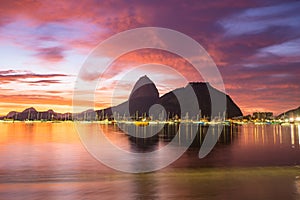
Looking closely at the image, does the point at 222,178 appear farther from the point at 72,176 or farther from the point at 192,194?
the point at 72,176

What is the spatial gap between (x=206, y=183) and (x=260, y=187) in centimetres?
260

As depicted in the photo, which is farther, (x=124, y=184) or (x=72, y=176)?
(x=72, y=176)

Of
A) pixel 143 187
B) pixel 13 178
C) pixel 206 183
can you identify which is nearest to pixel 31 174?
pixel 13 178

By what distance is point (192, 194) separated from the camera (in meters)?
12.5

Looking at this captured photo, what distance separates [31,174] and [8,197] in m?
6.98

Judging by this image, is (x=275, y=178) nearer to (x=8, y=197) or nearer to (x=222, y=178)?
(x=222, y=178)

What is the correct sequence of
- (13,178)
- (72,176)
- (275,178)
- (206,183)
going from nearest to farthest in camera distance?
(206,183), (275,178), (13,178), (72,176)

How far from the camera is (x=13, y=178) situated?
55.9ft

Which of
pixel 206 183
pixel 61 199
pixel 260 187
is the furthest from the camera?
pixel 206 183

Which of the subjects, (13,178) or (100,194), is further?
(13,178)

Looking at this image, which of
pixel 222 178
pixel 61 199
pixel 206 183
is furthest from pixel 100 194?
pixel 222 178

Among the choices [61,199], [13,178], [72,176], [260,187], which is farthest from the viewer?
[72,176]

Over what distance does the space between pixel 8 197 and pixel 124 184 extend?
541 cm

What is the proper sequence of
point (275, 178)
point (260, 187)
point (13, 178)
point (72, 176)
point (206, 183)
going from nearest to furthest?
1. point (260, 187)
2. point (206, 183)
3. point (275, 178)
4. point (13, 178)
5. point (72, 176)
